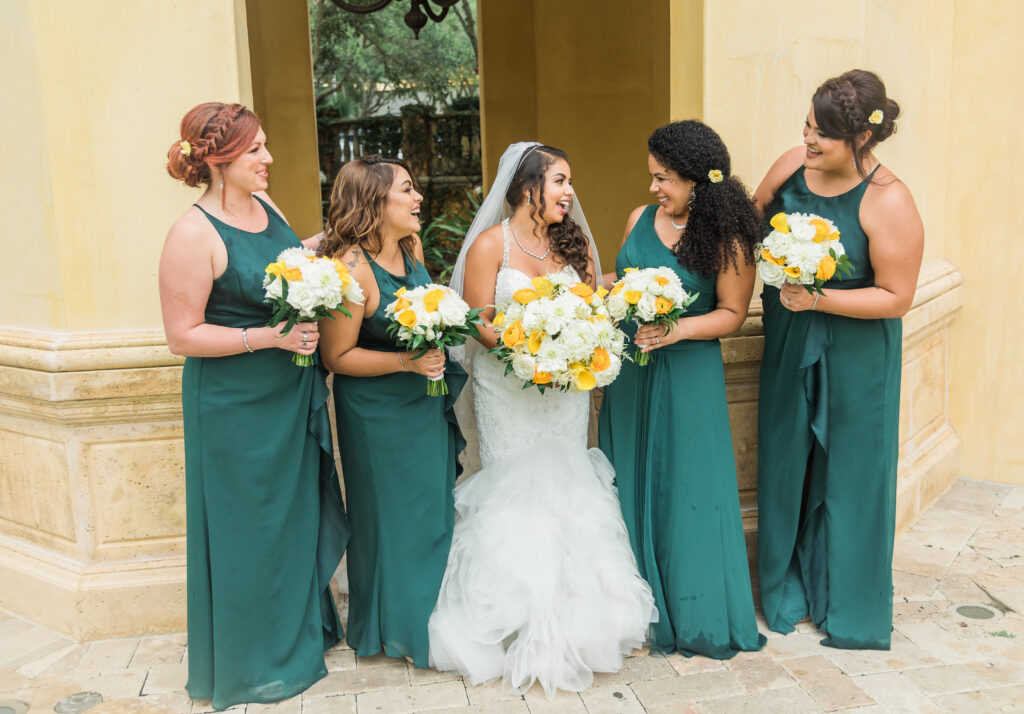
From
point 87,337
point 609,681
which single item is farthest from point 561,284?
point 87,337

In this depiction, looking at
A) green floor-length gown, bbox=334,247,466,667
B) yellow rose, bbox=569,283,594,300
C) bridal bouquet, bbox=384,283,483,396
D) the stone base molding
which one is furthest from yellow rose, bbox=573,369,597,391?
the stone base molding

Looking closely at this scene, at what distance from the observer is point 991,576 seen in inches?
193

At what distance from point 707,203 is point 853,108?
687 millimetres

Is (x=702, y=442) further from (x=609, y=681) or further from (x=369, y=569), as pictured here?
(x=369, y=569)

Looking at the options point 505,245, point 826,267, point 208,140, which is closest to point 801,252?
point 826,267

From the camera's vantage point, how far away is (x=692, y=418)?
4098mm

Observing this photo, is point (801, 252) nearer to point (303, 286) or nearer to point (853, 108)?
point (853, 108)

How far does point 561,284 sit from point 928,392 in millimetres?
3346

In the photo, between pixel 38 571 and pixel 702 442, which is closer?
pixel 702 442

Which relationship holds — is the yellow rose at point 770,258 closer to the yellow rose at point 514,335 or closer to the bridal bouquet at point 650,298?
the bridal bouquet at point 650,298

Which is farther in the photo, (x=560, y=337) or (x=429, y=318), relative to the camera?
(x=560, y=337)

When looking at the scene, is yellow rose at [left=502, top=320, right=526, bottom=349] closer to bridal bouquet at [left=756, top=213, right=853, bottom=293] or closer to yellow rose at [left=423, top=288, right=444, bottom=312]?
yellow rose at [left=423, top=288, right=444, bottom=312]

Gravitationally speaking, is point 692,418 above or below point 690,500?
above

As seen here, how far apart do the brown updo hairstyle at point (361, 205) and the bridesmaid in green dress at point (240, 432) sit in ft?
0.66
